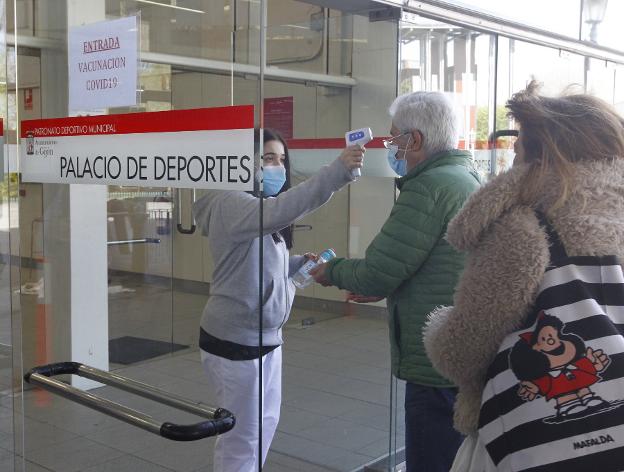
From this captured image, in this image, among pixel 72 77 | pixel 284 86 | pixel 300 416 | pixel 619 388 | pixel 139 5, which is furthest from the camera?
pixel 300 416

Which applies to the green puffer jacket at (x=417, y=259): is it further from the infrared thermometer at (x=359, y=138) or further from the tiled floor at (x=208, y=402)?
the tiled floor at (x=208, y=402)

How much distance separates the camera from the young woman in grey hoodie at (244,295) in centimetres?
267

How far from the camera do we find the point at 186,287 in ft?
16.8

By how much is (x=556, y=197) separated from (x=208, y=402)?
1.94m

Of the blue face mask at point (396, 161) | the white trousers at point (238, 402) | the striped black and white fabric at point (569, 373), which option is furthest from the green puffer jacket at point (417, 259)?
the striped black and white fabric at point (569, 373)

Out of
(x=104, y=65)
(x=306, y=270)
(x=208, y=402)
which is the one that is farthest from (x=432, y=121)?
(x=208, y=402)

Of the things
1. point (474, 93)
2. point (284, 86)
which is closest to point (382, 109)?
point (284, 86)

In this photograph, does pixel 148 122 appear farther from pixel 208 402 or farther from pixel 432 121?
pixel 208 402

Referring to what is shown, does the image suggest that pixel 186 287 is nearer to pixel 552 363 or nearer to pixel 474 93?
pixel 474 93

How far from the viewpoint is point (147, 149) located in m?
2.61

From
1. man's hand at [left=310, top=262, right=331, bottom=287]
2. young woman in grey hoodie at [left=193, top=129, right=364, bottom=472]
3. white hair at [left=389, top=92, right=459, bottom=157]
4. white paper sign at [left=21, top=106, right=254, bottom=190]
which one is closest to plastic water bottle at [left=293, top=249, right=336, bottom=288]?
young woman in grey hoodie at [left=193, top=129, right=364, bottom=472]

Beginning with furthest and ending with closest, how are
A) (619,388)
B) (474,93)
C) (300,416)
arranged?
(474,93), (300,416), (619,388)

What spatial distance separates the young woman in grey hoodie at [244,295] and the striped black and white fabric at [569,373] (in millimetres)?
1005

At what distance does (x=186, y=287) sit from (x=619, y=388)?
3750mm
